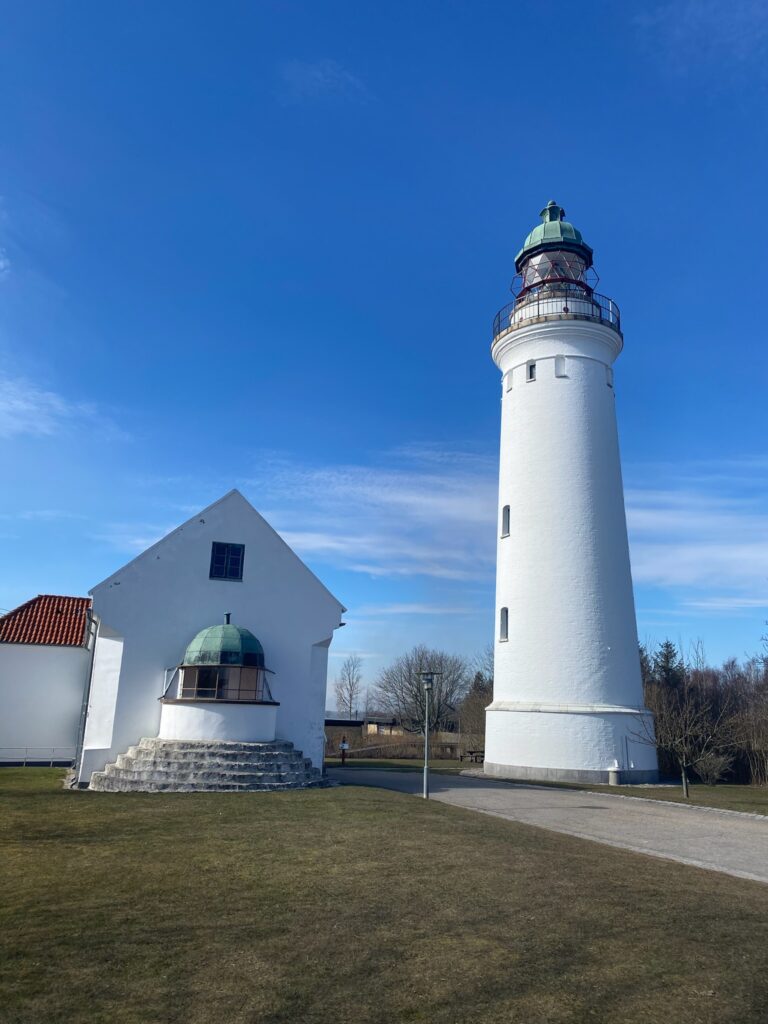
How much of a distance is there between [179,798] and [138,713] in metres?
4.26

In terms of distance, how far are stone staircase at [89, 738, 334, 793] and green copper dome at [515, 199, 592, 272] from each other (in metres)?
21.5

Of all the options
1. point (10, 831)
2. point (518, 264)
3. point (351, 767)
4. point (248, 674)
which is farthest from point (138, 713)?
point (518, 264)

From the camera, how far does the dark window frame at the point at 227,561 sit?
21250mm

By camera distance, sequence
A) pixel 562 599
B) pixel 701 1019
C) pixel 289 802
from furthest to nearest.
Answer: pixel 562 599
pixel 289 802
pixel 701 1019

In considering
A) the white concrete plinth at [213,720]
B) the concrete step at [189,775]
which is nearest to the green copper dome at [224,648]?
the white concrete plinth at [213,720]

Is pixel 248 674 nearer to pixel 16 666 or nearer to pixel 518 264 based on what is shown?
pixel 16 666

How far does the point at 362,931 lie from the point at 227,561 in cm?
1522

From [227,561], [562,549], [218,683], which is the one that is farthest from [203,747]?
[562,549]

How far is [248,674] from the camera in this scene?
19859 millimetres

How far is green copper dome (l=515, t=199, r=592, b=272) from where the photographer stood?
2820 centimetres

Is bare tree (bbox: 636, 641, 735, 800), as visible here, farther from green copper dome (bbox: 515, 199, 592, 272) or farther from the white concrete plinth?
green copper dome (bbox: 515, 199, 592, 272)

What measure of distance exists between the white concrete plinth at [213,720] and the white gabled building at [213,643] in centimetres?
3

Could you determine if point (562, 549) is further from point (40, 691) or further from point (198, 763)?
point (40, 691)

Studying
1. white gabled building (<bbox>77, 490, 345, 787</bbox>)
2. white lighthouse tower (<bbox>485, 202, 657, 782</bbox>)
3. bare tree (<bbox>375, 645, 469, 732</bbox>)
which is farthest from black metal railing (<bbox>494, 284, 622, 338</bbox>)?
bare tree (<bbox>375, 645, 469, 732</bbox>)
